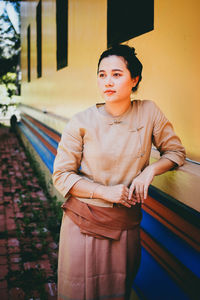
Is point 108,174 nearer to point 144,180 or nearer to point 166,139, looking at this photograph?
point 144,180

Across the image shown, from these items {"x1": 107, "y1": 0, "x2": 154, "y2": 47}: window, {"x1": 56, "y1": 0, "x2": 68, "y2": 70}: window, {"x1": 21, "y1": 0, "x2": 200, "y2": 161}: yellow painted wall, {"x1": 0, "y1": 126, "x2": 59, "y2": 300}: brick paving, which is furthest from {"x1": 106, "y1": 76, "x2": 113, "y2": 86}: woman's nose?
{"x1": 56, "y1": 0, "x2": 68, "y2": 70}: window

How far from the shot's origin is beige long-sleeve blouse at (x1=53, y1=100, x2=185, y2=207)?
157 cm

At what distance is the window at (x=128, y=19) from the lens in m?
2.40

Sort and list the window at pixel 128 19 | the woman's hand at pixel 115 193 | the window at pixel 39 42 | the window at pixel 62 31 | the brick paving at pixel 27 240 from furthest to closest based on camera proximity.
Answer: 1. the window at pixel 39 42
2. the window at pixel 62 31
3. the brick paving at pixel 27 240
4. the window at pixel 128 19
5. the woman's hand at pixel 115 193

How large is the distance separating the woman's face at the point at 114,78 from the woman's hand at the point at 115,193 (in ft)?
1.36

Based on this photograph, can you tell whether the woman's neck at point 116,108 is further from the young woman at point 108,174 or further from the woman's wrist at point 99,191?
the woman's wrist at point 99,191

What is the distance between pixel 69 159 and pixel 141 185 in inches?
14.2

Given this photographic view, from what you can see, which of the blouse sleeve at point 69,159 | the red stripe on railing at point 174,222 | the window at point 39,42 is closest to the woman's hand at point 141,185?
the blouse sleeve at point 69,159

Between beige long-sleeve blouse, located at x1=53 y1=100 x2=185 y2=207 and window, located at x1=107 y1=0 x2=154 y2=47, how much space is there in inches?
40.1

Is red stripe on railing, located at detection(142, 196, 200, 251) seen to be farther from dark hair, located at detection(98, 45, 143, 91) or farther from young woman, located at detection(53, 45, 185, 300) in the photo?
dark hair, located at detection(98, 45, 143, 91)

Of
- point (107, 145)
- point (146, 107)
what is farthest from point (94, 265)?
point (146, 107)

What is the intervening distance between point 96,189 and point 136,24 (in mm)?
1567

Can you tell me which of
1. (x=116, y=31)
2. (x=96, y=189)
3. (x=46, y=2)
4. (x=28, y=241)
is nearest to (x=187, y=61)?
(x=96, y=189)

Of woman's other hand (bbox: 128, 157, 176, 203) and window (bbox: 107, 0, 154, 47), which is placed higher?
window (bbox: 107, 0, 154, 47)
